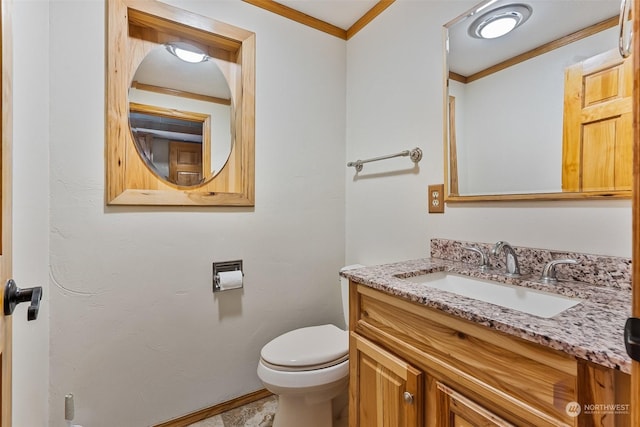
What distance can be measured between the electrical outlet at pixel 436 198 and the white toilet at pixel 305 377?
Answer: 2.55 ft

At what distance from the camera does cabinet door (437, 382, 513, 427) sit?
642 mm

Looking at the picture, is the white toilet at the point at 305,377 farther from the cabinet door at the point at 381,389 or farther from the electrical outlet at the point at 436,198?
the electrical outlet at the point at 436,198

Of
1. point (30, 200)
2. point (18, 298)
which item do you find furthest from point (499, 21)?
point (30, 200)

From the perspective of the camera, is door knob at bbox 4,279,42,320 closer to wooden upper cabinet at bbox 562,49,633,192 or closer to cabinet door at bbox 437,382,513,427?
cabinet door at bbox 437,382,513,427

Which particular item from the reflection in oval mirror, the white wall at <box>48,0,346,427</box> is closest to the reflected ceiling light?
the reflection in oval mirror

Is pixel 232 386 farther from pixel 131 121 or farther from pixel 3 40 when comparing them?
pixel 3 40

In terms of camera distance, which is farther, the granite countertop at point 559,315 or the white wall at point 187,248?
the white wall at point 187,248

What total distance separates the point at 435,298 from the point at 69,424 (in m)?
1.56

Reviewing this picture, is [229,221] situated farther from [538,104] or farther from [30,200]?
[538,104]

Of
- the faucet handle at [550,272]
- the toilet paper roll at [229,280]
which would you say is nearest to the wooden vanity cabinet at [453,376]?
the faucet handle at [550,272]

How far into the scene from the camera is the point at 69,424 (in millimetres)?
1201

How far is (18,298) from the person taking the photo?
57 centimetres

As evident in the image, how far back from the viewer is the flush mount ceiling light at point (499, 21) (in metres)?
1.09

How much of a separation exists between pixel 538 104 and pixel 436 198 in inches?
20.3
